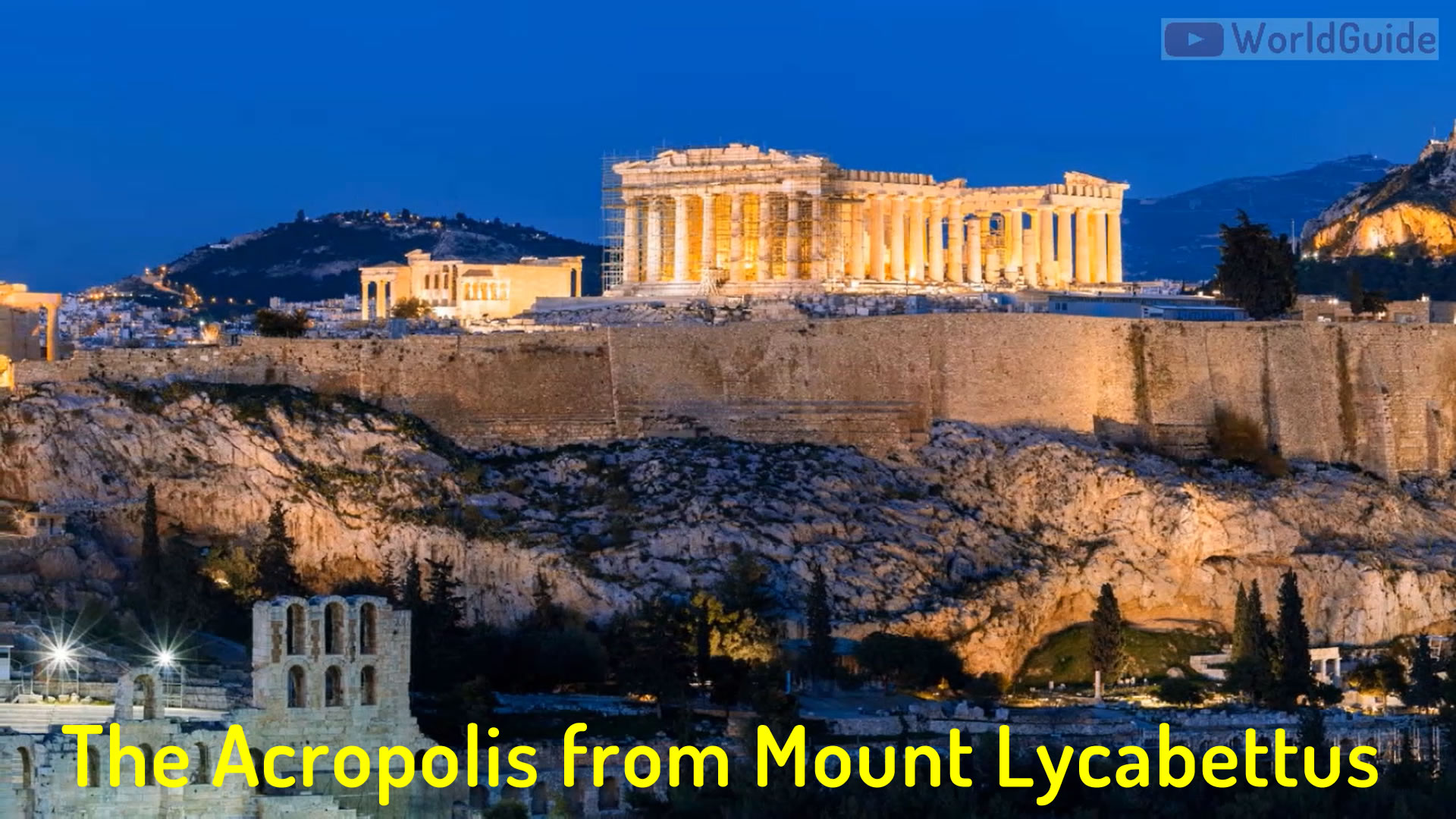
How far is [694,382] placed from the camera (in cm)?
7975

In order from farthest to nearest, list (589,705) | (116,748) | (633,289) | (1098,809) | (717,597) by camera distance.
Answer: (633,289) → (717,597) → (589,705) → (1098,809) → (116,748)

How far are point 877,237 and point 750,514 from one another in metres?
18.3

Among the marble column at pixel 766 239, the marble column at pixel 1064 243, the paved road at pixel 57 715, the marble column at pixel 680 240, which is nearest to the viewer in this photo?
the paved road at pixel 57 715

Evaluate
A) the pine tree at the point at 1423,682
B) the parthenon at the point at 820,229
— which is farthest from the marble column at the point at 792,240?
the pine tree at the point at 1423,682

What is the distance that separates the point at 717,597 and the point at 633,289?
22.2 m

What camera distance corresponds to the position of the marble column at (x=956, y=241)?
303 feet

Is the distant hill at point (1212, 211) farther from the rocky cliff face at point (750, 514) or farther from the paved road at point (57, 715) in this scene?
the paved road at point (57, 715)

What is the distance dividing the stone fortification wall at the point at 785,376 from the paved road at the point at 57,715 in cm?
2375

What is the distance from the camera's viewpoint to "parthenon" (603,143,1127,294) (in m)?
89.0

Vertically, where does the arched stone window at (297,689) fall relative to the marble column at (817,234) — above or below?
below

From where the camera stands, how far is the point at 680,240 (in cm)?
9081

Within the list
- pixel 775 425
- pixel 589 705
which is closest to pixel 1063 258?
pixel 775 425

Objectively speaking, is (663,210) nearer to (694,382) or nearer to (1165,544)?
(694,382)

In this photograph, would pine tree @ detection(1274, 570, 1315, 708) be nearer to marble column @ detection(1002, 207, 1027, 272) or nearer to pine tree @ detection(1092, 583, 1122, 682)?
pine tree @ detection(1092, 583, 1122, 682)
